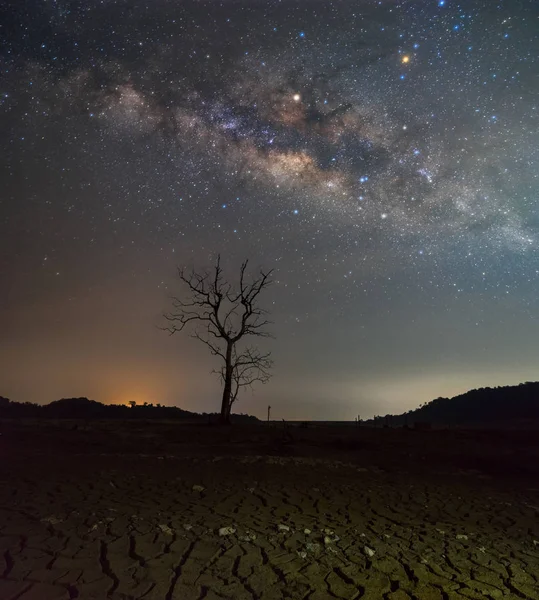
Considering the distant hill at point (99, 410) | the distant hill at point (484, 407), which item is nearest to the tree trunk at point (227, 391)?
the distant hill at point (99, 410)

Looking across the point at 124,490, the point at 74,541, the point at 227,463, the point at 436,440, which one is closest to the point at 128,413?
the point at 436,440

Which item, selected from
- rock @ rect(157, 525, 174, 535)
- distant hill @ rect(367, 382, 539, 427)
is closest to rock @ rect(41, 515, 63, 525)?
rock @ rect(157, 525, 174, 535)

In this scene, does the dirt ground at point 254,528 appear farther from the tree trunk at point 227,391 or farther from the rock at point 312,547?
the tree trunk at point 227,391

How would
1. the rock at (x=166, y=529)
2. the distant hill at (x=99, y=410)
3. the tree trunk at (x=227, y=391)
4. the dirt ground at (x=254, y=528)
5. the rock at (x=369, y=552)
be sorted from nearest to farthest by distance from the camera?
the dirt ground at (x=254, y=528) < the rock at (x=369, y=552) < the rock at (x=166, y=529) < the tree trunk at (x=227, y=391) < the distant hill at (x=99, y=410)

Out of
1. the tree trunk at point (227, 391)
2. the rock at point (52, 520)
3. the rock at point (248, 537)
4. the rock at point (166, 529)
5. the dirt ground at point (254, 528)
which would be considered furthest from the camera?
the tree trunk at point (227, 391)

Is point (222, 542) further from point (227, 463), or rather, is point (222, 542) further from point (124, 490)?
point (227, 463)

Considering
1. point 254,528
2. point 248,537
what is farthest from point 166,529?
point 254,528

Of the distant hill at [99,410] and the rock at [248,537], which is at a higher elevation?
the distant hill at [99,410]

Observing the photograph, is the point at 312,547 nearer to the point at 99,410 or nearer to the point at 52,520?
the point at 52,520
